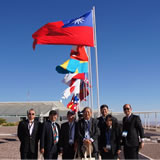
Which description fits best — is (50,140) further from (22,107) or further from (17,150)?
(22,107)

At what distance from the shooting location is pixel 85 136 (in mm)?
5711

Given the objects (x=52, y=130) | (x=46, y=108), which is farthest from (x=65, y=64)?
(x=46, y=108)

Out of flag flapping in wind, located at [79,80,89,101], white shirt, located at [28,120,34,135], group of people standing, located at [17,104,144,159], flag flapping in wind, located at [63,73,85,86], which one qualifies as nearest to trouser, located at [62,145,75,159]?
group of people standing, located at [17,104,144,159]

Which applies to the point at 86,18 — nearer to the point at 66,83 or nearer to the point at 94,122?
the point at 94,122

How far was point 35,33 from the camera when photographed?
9500 millimetres

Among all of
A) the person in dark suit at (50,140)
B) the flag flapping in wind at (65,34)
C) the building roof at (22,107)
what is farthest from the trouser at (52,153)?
the building roof at (22,107)

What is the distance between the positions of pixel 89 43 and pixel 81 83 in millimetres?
11212

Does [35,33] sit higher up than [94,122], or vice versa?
[35,33]

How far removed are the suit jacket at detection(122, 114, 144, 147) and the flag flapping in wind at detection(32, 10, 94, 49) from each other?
4717 mm

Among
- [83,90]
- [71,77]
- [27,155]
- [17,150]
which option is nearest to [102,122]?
[27,155]

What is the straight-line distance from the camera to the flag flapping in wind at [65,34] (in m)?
9.39

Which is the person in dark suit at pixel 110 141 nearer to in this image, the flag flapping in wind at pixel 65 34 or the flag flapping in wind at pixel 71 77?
the flag flapping in wind at pixel 65 34

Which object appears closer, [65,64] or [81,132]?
[81,132]

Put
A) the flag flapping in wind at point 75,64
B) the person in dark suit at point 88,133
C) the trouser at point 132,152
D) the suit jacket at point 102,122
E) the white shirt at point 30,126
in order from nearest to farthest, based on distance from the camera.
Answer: the trouser at point 132,152 < the person in dark suit at point 88,133 < the suit jacket at point 102,122 < the white shirt at point 30,126 < the flag flapping in wind at point 75,64
